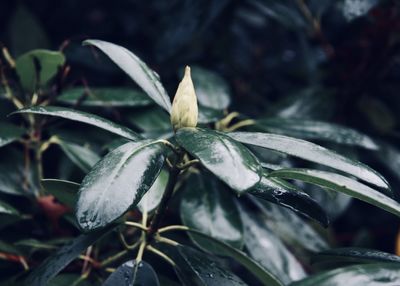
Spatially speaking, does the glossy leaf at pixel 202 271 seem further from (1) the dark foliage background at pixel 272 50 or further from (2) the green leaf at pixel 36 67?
(1) the dark foliage background at pixel 272 50

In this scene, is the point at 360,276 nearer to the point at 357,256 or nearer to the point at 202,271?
the point at 357,256

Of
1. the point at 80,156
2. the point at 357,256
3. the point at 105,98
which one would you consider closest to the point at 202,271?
the point at 357,256

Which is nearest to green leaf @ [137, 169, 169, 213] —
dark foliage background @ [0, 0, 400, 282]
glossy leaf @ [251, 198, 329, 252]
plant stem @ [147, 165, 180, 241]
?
plant stem @ [147, 165, 180, 241]

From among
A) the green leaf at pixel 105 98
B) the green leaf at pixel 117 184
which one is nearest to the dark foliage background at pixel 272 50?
the green leaf at pixel 105 98

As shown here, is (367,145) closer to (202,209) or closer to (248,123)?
(248,123)

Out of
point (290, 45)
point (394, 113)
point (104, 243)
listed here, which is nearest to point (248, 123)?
point (104, 243)

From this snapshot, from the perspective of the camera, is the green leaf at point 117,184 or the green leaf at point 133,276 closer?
the green leaf at point 117,184

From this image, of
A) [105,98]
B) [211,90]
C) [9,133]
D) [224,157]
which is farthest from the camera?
[211,90]
